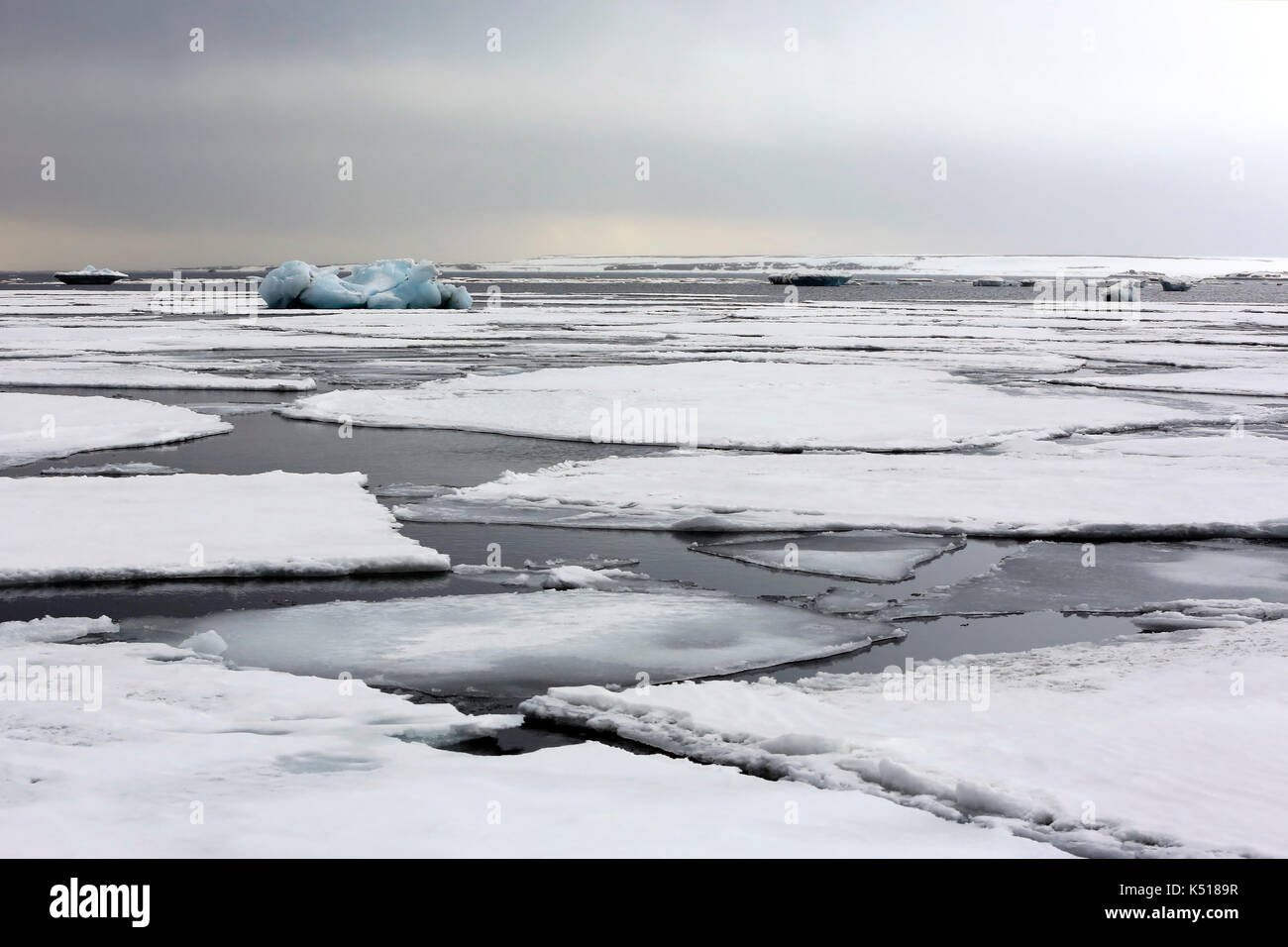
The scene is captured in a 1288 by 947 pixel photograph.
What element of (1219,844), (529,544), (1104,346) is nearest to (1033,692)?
(1219,844)

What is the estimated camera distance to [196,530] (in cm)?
571

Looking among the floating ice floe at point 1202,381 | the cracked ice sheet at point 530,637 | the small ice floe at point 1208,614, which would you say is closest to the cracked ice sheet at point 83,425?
the cracked ice sheet at point 530,637

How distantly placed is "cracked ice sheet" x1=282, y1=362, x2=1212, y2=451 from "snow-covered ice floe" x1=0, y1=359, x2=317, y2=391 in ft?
4.57

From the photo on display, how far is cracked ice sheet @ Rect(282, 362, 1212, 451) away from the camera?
919cm

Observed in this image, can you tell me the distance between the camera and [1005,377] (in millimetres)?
14094

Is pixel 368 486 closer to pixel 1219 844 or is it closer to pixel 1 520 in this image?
pixel 1 520

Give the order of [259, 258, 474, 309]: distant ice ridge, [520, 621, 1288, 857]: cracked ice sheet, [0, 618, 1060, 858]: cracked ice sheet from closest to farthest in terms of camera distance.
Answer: [0, 618, 1060, 858]: cracked ice sheet
[520, 621, 1288, 857]: cracked ice sheet
[259, 258, 474, 309]: distant ice ridge

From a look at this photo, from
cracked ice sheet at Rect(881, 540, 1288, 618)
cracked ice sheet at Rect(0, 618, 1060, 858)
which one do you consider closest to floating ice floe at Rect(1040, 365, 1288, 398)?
cracked ice sheet at Rect(881, 540, 1288, 618)

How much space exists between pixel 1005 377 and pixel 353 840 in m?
12.6

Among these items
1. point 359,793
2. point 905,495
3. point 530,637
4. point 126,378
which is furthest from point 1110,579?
point 126,378

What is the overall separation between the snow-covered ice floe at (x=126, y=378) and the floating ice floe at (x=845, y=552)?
7990 mm

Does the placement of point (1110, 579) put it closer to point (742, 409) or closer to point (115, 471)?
point (742, 409)

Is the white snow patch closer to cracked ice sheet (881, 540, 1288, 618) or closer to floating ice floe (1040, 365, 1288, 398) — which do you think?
cracked ice sheet (881, 540, 1288, 618)

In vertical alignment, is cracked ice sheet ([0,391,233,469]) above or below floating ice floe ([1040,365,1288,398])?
below
